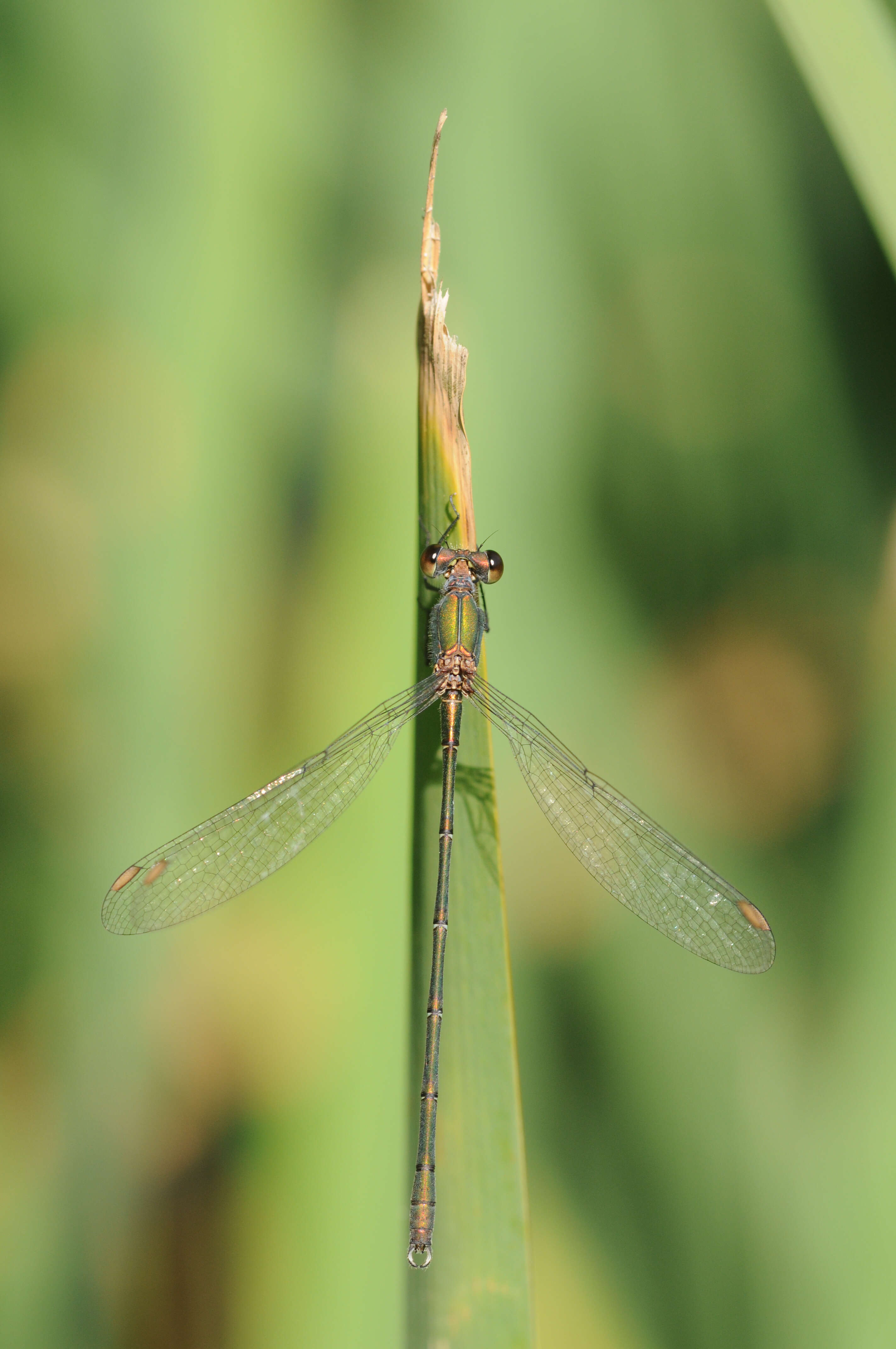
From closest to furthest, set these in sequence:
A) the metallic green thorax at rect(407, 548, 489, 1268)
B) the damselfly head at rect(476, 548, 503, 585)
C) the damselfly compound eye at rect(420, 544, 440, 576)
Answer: the metallic green thorax at rect(407, 548, 489, 1268), the damselfly compound eye at rect(420, 544, 440, 576), the damselfly head at rect(476, 548, 503, 585)

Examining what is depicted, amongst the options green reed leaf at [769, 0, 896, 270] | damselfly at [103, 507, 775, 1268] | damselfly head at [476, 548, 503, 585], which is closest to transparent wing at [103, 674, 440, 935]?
damselfly at [103, 507, 775, 1268]

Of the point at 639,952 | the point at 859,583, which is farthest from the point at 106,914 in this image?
the point at 859,583

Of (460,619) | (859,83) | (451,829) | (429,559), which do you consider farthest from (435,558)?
(859,83)

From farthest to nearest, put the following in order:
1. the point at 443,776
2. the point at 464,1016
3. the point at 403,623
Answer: the point at 403,623 < the point at 443,776 < the point at 464,1016

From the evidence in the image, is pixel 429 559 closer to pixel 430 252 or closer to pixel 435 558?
pixel 435 558

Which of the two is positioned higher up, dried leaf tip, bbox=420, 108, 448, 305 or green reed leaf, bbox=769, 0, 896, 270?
green reed leaf, bbox=769, 0, 896, 270

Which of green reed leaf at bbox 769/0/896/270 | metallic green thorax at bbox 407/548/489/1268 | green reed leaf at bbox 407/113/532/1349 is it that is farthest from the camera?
green reed leaf at bbox 769/0/896/270

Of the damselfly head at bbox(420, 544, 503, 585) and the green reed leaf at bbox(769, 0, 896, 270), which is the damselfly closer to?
the damselfly head at bbox(420, 544, 503, 585)
